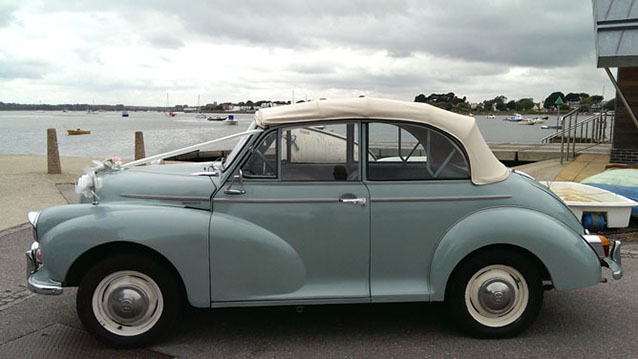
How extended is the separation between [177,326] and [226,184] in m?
1.21

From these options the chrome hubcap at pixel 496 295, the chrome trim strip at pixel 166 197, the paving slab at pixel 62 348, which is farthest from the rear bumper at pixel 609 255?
the paving slab at pixel 62 348

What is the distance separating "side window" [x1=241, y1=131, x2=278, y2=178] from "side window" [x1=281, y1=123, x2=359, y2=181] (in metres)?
0.07

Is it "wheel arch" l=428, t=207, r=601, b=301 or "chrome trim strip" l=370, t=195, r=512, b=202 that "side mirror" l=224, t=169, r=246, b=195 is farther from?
"wheel arch" l=428, t=207, r=601, b=301

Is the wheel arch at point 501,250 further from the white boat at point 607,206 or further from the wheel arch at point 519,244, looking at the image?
the white boat at point 607,206

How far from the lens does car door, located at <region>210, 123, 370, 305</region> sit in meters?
3.56

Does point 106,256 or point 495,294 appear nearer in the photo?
point 106,256

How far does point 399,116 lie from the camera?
12.3 feet

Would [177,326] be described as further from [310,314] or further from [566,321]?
[566,321]

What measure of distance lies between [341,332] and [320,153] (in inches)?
55.0

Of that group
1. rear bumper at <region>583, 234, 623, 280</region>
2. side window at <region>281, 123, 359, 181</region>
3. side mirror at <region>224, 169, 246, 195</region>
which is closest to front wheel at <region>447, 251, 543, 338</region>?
rear bumper at <region>583, 234, 623, 280</region>

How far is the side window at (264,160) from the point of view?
12.1ft

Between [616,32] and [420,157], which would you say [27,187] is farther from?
[616,32]

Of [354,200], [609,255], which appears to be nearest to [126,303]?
[354,200]

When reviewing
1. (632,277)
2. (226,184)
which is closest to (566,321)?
(632,277)
